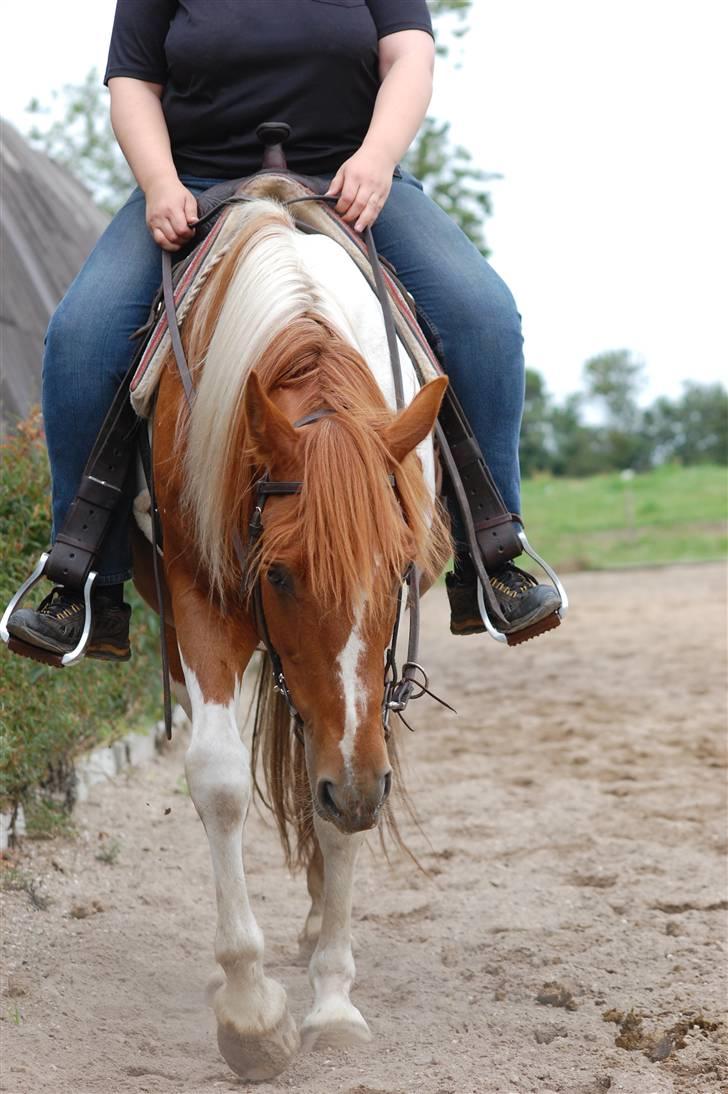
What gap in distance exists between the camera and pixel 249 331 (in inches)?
111

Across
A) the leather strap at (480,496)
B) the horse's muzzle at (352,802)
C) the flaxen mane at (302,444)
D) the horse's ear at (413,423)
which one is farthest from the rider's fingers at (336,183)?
the horse's muzzle at (352,802)

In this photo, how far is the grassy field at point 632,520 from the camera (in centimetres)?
1850

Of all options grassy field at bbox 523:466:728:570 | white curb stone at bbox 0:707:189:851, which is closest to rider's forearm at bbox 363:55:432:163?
white curb stone at bbox 0:707:189:851

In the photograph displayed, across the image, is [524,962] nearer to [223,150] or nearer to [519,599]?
[519,599]

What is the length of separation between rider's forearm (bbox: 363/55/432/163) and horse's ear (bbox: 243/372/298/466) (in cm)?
117

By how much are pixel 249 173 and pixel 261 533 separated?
1.38 metres

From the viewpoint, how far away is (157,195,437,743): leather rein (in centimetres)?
262

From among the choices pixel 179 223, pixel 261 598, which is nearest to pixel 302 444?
pixel 261 598

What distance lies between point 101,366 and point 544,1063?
204 cm

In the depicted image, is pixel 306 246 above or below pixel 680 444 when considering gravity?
above

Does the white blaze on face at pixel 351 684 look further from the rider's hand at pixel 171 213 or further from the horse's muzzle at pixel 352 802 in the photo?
the rider's hand at pixel 171 213

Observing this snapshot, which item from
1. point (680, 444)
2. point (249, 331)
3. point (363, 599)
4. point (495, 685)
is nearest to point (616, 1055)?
point (363, 599)

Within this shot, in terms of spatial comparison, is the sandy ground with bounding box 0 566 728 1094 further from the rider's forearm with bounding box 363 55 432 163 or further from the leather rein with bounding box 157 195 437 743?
the rider's forearm with bounding box 363 55 432 163

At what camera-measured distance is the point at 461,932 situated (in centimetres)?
412
